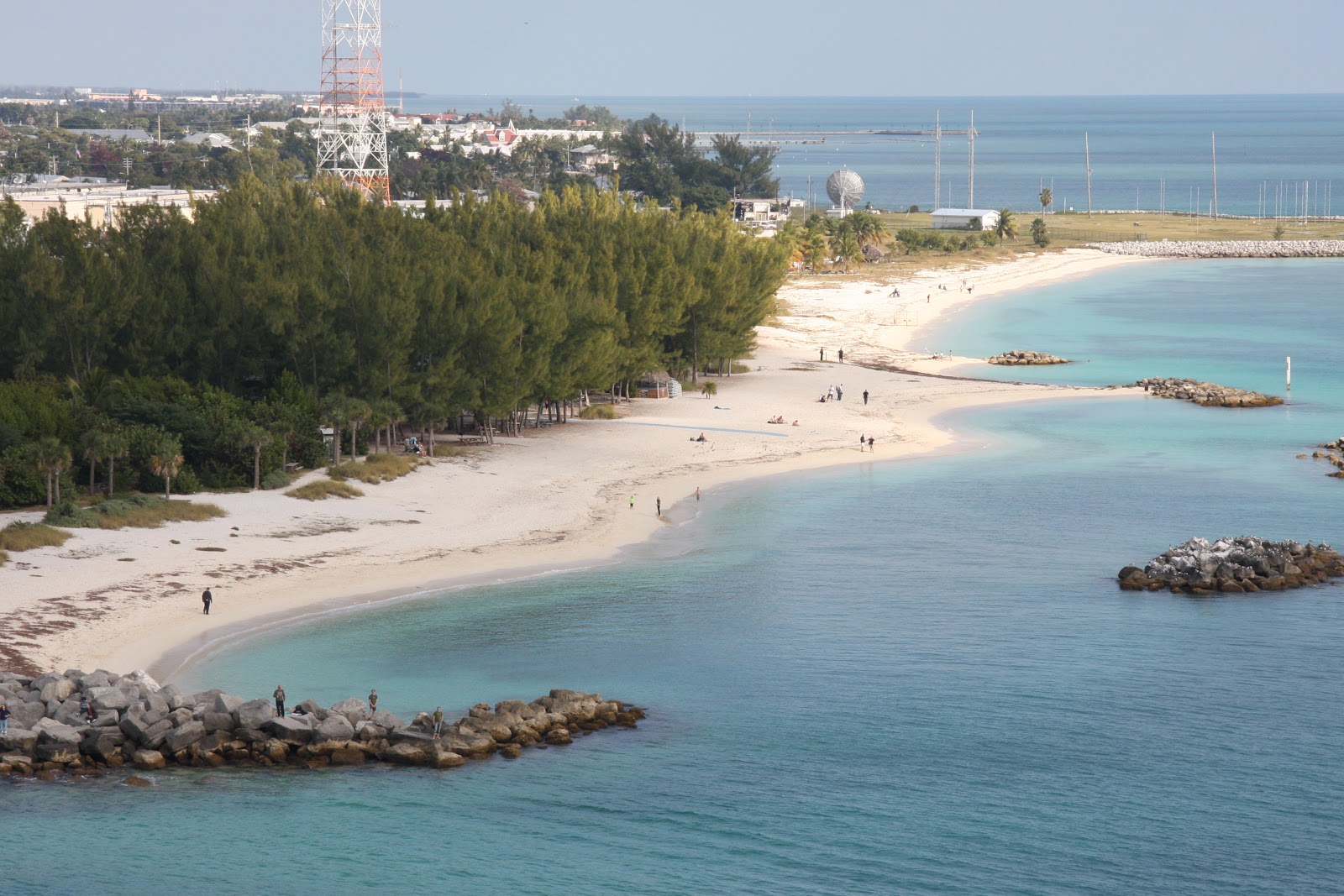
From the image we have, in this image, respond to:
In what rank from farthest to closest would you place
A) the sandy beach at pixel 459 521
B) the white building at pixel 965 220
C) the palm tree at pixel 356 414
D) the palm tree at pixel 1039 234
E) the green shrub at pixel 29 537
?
1. the white building at pixel 965 220
2. the palm tree at pixel 1039 234
3. the palm tree at pixel 356 414
4. the green shrub at pixel 29 537
5. the sandy beach at pixel 459 521

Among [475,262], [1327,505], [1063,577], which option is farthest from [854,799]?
[475,262]

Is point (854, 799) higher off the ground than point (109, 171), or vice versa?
point (109, 171)

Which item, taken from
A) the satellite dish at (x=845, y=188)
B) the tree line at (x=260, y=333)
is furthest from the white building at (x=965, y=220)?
the tree line at (x=260, y=333)

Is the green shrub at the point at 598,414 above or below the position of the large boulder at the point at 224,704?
above

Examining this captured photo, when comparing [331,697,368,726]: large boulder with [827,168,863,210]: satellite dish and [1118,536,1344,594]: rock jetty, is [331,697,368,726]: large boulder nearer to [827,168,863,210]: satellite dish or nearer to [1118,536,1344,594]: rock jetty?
[1118,536,1344,594]: rock jetty

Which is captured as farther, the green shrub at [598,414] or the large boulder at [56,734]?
the green shrub at [598,414]

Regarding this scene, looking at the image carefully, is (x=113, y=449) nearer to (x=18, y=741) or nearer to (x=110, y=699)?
(x=110, y=699)

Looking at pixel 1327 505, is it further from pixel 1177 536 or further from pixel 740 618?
pixel 740 618

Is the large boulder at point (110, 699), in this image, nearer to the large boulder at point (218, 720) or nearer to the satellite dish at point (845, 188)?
the large boulder at point (218, 720)
